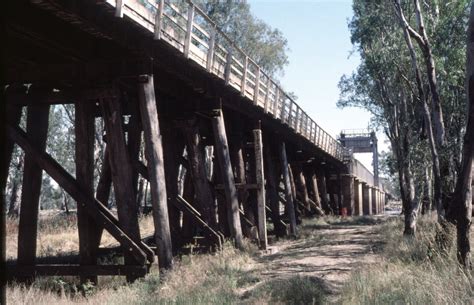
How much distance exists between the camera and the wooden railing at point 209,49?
22.6ft

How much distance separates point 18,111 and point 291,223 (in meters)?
9.09

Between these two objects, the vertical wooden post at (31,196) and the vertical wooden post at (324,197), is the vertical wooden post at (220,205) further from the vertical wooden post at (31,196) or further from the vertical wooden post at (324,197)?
the vertical wooden post at (324,197)

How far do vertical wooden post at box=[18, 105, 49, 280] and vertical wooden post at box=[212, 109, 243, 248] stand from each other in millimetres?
3613

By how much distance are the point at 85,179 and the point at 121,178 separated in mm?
554

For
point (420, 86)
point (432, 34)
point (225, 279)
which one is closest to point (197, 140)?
point (225, 279)

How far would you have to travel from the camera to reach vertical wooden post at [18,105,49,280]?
761 centimetres

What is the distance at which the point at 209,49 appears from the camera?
9031 mm

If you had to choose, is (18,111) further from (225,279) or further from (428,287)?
(428,287)

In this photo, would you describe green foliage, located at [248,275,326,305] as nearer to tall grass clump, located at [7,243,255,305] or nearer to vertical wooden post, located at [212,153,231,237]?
tall grass clump, located at [7,243,255,305]

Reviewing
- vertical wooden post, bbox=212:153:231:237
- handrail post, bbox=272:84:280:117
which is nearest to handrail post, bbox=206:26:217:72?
vertical wooden post, bbox=212:153:231:237

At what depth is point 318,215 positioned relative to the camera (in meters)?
22.7

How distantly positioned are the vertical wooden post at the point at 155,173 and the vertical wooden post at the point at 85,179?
0.83 meters

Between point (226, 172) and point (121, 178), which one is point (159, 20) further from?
point (226, 172)

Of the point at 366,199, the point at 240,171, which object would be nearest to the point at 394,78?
the point at 240,171
